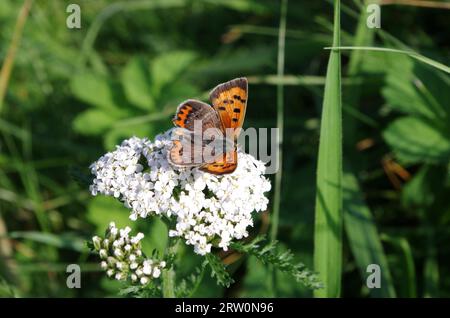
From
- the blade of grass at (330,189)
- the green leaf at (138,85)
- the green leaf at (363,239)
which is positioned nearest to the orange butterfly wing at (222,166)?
the blade of grass at (330,189)

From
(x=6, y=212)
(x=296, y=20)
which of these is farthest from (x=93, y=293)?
(x=296, y=20)

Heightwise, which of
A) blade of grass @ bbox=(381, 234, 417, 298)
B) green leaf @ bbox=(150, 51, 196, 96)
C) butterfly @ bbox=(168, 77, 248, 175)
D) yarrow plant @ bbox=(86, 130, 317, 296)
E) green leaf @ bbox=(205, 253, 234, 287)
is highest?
green leaf @ bbox=(150, 51, 196, 96)

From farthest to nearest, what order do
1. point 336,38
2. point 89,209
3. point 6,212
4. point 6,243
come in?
point 6,212 → point 6,243 → point 89,209 → point 336,38

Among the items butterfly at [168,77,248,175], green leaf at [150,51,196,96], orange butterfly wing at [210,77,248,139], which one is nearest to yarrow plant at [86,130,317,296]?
butterfly at [168,77,248,175]

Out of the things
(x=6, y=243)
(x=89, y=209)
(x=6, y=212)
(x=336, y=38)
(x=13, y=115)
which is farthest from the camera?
(x=13, y=115)

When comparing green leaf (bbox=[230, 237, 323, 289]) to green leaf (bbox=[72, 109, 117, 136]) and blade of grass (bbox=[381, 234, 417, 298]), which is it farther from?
green leaf (bbox=[72, 109, 117, 136])

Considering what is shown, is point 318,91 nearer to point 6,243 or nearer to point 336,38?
point 336,38
